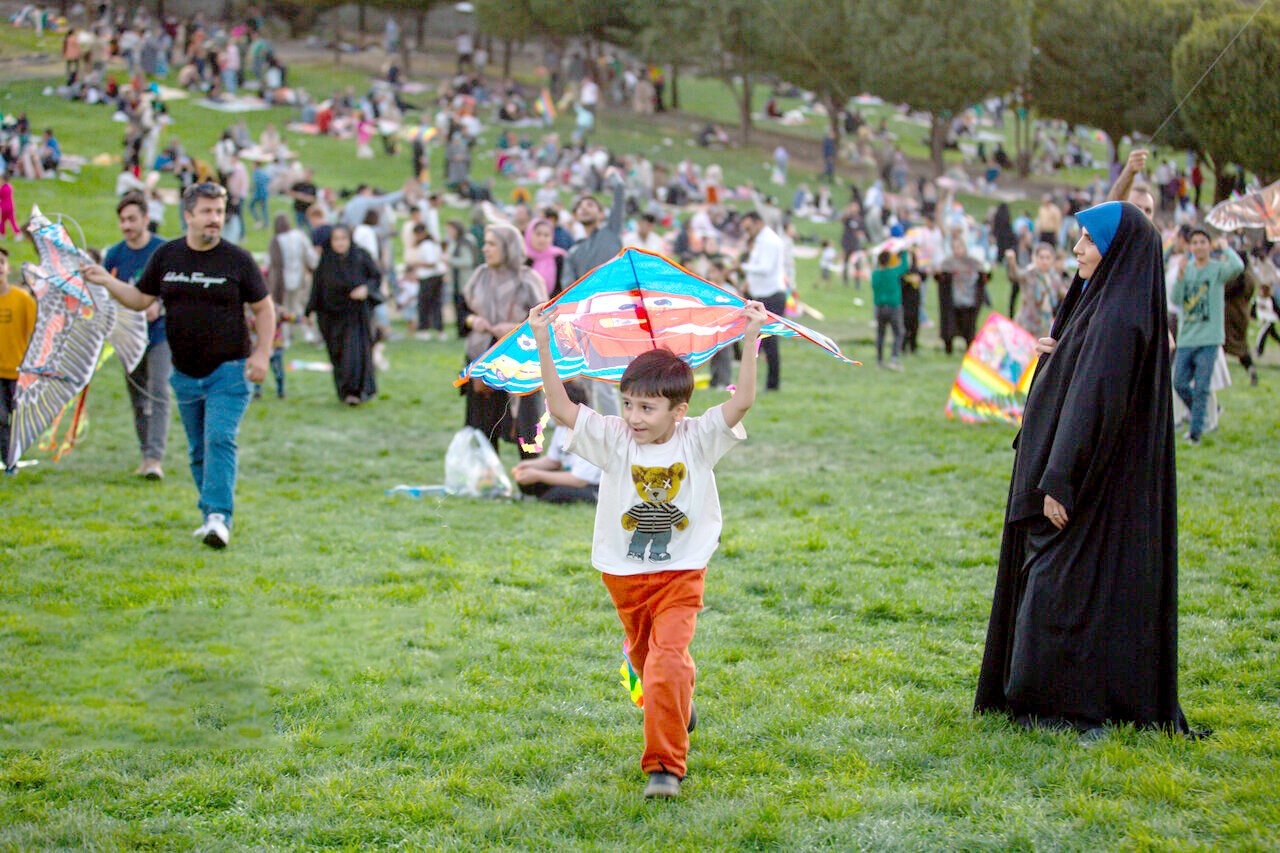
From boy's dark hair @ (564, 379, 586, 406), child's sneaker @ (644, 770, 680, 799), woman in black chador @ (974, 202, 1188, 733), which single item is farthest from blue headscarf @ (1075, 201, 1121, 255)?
boy's dark hair @ (564, 379, 586, 406)

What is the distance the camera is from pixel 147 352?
33.0 ft

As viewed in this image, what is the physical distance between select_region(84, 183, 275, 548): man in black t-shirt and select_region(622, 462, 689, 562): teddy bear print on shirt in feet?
12.8

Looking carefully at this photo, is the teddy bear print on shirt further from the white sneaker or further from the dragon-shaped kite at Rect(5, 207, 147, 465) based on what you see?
the dragon-shaped kite at Rect(5, 207, 147, 465)

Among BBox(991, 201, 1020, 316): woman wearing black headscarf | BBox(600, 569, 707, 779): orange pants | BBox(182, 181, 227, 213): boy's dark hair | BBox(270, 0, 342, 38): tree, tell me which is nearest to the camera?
BBox(600, 569, 707, 779): orange pants

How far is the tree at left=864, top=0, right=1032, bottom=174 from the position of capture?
43188mm

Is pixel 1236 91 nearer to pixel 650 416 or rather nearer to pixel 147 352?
pixel 650 416

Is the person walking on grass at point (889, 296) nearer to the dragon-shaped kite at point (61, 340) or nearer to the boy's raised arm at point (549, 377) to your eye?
the dragon-shaped kite at point (61, 340)

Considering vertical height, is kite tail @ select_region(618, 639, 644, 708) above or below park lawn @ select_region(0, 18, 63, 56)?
below

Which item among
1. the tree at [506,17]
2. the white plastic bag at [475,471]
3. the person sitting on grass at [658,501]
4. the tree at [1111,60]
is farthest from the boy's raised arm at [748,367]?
the tree at [506,17]

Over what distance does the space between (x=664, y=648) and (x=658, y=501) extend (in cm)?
54

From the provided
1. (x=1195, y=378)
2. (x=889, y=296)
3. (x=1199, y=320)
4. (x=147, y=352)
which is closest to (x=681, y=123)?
(x=889, y=296)

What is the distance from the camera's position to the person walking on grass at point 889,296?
16.9 metres

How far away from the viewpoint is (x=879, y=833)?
13.2 feet

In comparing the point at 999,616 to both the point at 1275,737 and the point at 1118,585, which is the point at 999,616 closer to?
the point at 1118,585
